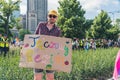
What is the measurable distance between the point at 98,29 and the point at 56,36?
5281 cm

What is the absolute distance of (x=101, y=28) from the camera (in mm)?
60312

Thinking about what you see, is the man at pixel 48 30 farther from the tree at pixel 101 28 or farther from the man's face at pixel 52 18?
the tree at pixel 101 28

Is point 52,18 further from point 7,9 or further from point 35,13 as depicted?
point 35,13

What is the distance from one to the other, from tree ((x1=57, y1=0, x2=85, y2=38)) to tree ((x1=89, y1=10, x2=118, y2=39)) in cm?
1015

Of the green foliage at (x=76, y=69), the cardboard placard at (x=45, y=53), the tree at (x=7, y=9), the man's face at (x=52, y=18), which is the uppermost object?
the tree at (x=7, y=9)

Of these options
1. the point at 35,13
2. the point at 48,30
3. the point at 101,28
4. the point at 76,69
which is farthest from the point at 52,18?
the point at 35,13

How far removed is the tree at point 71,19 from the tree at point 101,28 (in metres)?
10.2

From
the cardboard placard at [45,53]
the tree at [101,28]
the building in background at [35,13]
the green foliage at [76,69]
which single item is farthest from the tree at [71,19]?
the building in background at [35,13]

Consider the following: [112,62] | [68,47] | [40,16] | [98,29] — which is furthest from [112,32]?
[40,16]

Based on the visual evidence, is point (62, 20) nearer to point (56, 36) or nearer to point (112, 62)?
point (112, 62)

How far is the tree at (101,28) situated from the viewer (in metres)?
60.0

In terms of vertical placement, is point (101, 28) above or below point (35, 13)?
below

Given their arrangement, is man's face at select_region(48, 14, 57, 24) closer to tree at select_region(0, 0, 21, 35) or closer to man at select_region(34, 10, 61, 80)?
man at select_region(34, 10, 61, 80)

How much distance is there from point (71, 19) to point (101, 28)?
1389cm
